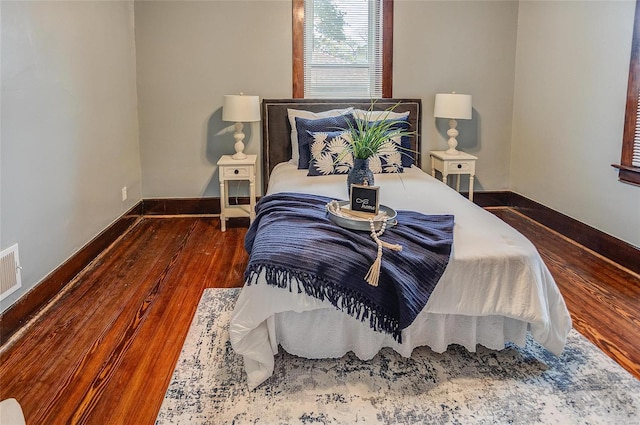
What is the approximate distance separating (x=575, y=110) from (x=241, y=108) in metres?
2.72

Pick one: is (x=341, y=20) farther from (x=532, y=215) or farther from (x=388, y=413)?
(x=388, y=413)

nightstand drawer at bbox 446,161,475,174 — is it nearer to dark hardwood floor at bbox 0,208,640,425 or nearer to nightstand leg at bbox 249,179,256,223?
dark hardwood floor at bbox 0,208,640,425

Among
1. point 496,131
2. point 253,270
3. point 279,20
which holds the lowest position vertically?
point 253,270

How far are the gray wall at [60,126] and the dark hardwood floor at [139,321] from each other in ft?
0.93

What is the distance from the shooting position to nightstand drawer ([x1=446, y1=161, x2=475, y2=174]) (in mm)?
4891

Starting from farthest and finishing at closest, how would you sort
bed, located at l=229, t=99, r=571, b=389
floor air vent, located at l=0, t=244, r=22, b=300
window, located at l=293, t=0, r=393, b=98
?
1. window, located at l=293, t=0, r=393, b=98
2. floor air vent, located at l=0, t=244, r=22, b=300
3. bed, located at l=229, t=99, r=571, b=389

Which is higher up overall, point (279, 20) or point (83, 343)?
point (279, 20)

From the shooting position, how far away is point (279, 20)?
4.84 metres

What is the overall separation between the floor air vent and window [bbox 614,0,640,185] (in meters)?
3.81

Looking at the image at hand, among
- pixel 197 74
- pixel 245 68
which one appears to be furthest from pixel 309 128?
pixel 197 74

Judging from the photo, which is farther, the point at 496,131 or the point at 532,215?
the point at 496,131

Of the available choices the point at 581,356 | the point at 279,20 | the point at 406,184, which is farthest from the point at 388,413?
the point at 279,20

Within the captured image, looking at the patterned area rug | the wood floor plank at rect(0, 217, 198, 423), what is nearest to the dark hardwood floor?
the wood floor plank at rect(0, 217, 198, 423)

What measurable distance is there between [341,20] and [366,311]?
3428 millimetres
